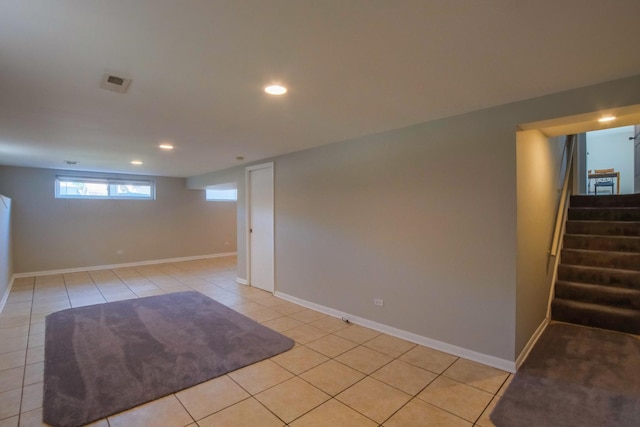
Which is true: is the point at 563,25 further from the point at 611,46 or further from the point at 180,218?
the point at 180,218

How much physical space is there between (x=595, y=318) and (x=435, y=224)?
7.76 feet

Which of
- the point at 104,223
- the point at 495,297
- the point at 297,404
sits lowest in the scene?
the point at 297,404

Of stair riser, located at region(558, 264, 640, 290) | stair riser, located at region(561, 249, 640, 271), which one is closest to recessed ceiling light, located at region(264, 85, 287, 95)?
stair riser, located at region(558, 264, 640, 290)

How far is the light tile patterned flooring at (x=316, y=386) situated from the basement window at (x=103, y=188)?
371 centimetres

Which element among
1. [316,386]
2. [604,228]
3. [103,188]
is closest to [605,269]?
[604,228]

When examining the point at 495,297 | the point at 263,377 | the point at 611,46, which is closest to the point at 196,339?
the point at 263,377

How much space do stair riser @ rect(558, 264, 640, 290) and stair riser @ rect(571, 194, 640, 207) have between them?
1.63 metres

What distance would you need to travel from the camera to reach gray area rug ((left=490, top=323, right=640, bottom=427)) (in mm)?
2025

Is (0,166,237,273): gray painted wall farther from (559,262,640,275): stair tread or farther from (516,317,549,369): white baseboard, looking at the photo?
(559,262,640,275): stair tread

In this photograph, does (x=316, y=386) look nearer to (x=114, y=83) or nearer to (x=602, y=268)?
(x=114, y=83)

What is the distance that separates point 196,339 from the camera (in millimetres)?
3307

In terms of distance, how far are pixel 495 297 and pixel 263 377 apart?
2110mm

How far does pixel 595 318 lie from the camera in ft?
11.6

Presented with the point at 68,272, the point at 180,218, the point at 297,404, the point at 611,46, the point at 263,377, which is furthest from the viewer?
the point at 180,218
